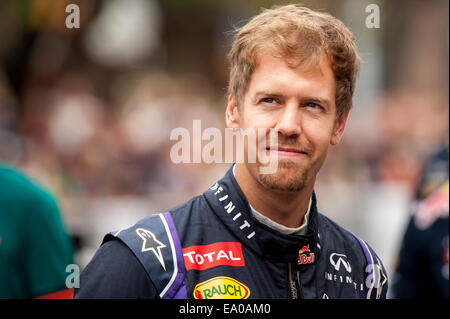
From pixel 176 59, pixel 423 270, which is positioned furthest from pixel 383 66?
pixel 423 270

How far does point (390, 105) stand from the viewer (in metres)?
12.7

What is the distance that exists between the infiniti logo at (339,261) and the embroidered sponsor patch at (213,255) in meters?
0.43

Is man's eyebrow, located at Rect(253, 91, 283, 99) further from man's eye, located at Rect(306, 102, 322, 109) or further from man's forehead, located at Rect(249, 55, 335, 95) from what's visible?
man's eye, located at Rect(306, 102, 322, 109)

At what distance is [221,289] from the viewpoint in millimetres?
2611

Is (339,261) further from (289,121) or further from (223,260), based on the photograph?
(289,121)

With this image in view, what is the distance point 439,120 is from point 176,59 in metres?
7.91

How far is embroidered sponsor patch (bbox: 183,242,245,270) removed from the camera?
8.55 feet

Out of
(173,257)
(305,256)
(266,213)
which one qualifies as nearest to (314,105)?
(266,213)

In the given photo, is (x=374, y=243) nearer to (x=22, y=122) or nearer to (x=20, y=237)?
(x=22, y=122)

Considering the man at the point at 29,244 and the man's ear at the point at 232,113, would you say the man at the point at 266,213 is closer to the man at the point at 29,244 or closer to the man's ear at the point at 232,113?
the man's ear at the point at 232,113

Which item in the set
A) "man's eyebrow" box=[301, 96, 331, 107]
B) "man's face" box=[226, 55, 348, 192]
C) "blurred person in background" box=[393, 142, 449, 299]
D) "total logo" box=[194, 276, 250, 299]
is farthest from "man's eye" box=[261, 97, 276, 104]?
"blurred person in background" box=[393, 142, 449, 299]

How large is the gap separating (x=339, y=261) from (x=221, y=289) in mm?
578

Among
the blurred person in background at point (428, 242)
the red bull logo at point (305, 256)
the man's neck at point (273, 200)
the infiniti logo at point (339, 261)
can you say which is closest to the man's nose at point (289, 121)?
the man's neck at point (273, 200)
